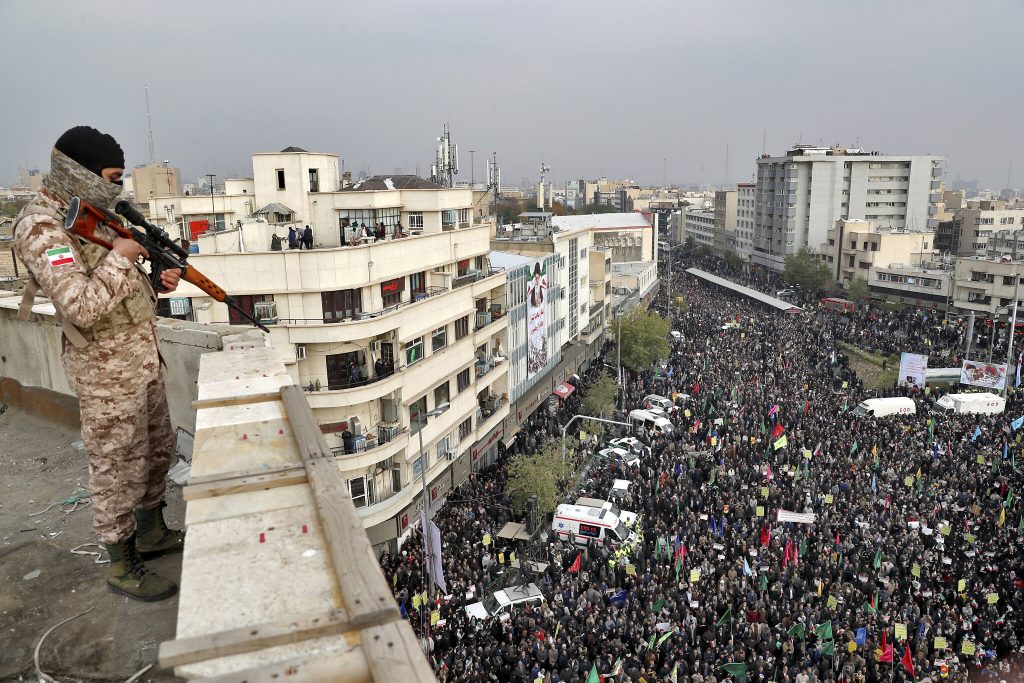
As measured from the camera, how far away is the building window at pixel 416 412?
22562mm

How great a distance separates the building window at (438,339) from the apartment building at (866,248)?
50.5 meters

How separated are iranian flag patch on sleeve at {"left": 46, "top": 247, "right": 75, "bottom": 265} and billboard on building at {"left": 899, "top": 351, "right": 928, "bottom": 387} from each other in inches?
1526

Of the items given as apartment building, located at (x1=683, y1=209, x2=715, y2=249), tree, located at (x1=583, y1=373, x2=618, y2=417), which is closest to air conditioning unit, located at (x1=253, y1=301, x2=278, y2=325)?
tree, located at (x1=583, y1=373, x2=618, y2=417)

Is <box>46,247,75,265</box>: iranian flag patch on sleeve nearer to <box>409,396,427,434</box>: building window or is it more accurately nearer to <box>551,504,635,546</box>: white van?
<box>409,396,427,434</box>: building window

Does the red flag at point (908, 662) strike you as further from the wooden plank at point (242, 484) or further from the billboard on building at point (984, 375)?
the billboard on building at point (984, 375)

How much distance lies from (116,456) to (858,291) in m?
64.4

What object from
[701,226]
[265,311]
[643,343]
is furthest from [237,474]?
[701,226]

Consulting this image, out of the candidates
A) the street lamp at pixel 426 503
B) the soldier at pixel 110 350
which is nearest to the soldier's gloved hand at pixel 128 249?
the soldier at pixel 110 350

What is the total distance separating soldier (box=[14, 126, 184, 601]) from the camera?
14.4 feet

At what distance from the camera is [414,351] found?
22375 millimetres

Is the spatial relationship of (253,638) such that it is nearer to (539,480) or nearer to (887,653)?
(887,653)

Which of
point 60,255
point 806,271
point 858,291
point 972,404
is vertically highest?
point 60,255

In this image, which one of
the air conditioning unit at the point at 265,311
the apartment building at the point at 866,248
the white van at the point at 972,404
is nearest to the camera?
the air conditioning unit at the point at 265,311

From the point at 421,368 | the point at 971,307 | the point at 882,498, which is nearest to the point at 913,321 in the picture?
the point at 971,307
